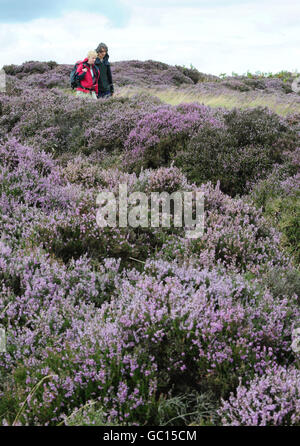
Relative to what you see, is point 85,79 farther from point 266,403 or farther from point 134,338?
point 266,403

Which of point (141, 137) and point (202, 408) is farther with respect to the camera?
point (141, 137)

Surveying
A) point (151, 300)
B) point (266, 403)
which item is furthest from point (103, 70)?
point (266, 403)

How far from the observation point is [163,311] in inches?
112

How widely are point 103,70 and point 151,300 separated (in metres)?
11.9

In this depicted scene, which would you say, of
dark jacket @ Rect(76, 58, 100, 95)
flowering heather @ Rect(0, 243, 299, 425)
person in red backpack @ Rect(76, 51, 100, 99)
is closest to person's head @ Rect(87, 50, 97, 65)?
person in red backpack @ Rect(76, 51, 100, 99)

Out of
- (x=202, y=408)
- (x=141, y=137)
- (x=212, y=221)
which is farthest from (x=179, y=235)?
(x=141, y=137)

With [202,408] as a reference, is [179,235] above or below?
above

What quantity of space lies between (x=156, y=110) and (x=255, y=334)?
693 centimetres

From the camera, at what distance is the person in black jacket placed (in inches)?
523

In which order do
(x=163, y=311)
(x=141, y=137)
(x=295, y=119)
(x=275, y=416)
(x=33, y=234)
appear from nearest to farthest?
(x=275, y=416)
(x=163, y=311)
(x=33, y=234)
(x=141, y=137)
(x=295, y=119)

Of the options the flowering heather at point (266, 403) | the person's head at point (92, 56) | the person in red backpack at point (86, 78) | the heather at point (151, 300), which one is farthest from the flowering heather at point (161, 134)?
the person in red backpack at point (86, 78)

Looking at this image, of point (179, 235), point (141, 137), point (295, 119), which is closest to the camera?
point (179, 235)
